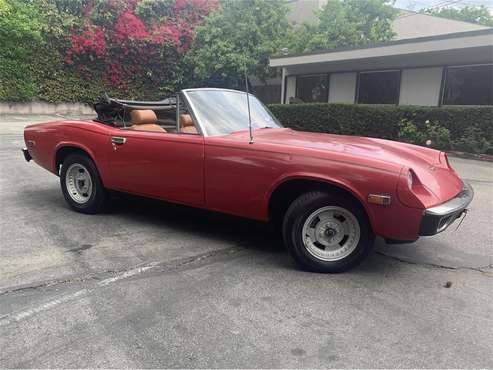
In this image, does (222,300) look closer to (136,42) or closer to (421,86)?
(421,86)

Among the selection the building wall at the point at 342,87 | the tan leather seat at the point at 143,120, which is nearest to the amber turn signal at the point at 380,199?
the tan leather seat at the point at 143,120

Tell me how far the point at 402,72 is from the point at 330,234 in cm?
1277

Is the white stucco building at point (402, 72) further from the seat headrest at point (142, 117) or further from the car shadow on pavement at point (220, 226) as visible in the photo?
the seat headrest at point (142, 117)

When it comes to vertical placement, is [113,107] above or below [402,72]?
below

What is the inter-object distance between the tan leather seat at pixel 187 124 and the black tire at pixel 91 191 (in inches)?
50.6

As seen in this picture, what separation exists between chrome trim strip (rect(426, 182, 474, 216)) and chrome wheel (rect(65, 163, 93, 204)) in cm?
379

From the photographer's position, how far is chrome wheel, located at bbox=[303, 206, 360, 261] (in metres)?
3.48

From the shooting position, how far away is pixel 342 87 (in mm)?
16641

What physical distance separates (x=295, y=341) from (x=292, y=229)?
3.79ft

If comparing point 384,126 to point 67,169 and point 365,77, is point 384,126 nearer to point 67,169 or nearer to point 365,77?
point 365,77

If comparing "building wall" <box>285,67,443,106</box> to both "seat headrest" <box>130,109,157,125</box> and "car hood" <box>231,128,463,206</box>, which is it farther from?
"seat headrest" <box>130,109,157,125</box>

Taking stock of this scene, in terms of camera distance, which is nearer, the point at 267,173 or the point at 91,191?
the point at 267,173

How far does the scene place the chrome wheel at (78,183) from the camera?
16.8 feet

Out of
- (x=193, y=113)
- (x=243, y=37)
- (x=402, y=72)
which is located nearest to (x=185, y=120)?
(x=193, y=113)
